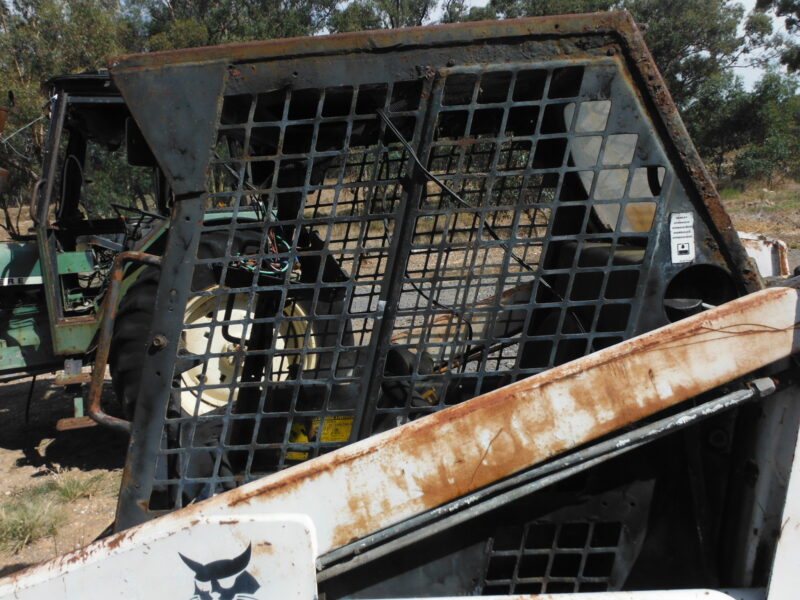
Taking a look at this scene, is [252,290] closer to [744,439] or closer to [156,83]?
[156,83]

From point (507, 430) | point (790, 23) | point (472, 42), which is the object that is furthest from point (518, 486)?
point (790, 23)

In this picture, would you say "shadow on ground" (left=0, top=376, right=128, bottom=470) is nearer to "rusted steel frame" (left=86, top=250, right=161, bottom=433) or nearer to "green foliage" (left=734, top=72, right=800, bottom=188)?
"rusted steel frame" (left=86, top=250, right=161, bottom=433)

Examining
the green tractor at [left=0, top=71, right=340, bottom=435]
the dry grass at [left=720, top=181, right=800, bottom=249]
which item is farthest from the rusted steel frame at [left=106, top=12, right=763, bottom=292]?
the dry grass at [left=720, top=181, right=800, bottom=249]

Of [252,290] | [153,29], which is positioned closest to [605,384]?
[252,290]

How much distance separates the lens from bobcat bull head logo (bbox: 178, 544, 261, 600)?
4.92ft

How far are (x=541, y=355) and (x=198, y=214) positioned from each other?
1552 millimetres

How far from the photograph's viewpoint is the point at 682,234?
173cm

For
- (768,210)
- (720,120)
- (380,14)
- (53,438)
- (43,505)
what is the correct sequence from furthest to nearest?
1. (380,14)
2. (720,120)
3. (768,210)
4. (53,438)
5. (43,505)

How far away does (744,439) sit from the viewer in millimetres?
1776

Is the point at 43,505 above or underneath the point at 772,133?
underneath

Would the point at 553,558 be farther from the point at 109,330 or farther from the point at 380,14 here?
the point at 380,14

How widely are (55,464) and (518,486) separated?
436 cm

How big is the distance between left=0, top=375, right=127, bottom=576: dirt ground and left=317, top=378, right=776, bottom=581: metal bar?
107 inches

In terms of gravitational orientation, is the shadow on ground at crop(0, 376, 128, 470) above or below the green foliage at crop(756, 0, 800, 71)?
below
